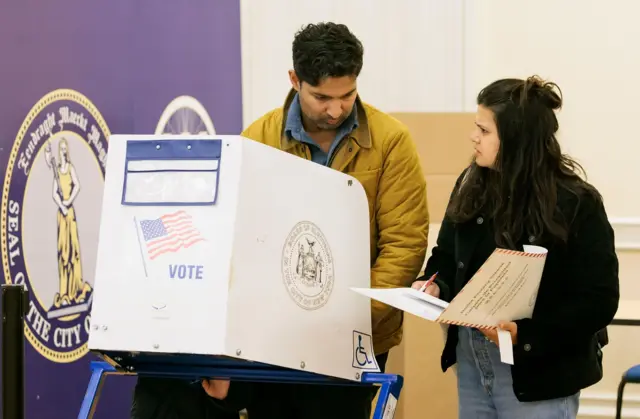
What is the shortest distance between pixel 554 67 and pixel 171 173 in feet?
9.25

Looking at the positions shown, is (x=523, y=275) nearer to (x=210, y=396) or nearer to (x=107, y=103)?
(x=210, y=396)

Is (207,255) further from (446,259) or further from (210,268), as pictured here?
(446,259)

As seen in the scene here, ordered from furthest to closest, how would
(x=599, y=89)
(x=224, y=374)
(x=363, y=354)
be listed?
(x=599, y=89) < (x=363, y=354) < (x=224, y=374)

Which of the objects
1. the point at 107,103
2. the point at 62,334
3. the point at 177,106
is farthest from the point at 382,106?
the point at 62,334

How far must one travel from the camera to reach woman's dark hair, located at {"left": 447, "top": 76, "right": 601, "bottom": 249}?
1964mm

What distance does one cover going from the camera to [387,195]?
7.23ft

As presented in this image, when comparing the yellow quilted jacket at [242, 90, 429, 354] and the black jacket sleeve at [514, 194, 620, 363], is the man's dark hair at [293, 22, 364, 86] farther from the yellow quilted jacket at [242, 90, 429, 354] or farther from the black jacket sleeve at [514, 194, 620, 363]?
the black jacket sleeve at [514, 194, 620, 363]

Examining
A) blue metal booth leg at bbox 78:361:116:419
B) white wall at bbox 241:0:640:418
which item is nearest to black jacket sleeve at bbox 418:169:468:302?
blue metal booth leg at bbox 78:361:116:419

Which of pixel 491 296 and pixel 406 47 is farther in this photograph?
pixel 406 47

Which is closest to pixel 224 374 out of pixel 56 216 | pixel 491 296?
pixel 491 296

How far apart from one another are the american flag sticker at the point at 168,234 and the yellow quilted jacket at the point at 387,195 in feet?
1.87

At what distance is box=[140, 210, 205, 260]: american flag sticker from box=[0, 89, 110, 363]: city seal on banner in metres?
0.77

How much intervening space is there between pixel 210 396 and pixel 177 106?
1423 millimetres

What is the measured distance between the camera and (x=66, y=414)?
2.66 metres
